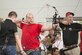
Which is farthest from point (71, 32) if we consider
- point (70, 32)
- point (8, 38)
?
point (8, 38)

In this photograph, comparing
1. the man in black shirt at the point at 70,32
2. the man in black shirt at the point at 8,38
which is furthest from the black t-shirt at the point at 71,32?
the man in black shirt at the point at 8,38

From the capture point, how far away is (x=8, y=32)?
428 cm

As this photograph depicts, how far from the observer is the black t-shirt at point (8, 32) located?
14.0ft

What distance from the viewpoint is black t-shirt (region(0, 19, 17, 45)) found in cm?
428

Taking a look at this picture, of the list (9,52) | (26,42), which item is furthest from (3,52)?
(26,42)

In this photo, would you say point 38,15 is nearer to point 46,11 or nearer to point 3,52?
point 46,11

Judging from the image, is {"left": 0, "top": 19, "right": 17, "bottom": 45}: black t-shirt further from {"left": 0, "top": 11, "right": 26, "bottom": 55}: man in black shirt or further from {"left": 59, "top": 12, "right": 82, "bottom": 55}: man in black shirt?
{"left": 59, "top": 12, "right": 82, "bottom": 55}: man in black shirt

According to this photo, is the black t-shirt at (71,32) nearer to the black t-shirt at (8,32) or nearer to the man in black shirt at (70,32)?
the man in black shirt at (70,32)

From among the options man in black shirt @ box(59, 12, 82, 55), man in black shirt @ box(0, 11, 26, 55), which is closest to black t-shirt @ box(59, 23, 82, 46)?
man in black shirt @ box(59, 12, 82, 55)

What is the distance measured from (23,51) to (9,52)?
20cm

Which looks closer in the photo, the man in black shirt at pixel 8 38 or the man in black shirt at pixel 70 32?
the man in black shirt at pixel 8 38

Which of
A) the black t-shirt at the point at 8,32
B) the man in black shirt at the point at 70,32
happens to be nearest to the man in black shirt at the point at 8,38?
the black t-shirt at the point at 8,32

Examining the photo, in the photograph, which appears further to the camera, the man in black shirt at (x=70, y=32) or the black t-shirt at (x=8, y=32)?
the man in black shirt at (x=70, y=32)

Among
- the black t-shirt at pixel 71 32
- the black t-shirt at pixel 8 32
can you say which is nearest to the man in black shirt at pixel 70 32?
the black t-shirt at pixel 71 32
